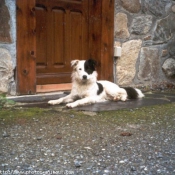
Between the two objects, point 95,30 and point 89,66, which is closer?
point 89,66

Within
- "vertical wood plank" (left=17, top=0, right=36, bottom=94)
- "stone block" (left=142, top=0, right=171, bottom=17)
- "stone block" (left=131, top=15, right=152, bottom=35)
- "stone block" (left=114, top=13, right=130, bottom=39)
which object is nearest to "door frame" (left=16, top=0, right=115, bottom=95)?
"vertical wood plank" (left=17, top=0, right=36, bottom=94)

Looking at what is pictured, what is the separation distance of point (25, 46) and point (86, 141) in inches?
95.5

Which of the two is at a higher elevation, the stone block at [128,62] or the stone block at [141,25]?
the stone block at [141,25]

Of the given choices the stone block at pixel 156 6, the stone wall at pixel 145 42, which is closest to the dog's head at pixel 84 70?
the stone wall at pixel 145 42

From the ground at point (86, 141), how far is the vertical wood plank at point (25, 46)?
781mm

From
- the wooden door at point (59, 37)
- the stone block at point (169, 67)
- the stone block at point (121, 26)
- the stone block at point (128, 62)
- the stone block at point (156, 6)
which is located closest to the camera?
the wooden door at point (59, 37)

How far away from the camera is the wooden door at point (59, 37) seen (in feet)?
18.9

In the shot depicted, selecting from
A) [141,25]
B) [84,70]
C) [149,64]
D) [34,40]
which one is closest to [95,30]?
[141,25]

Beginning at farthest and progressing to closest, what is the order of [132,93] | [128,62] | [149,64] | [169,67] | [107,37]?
[169,67] → [149,64] → [128,62] → [107,37] → [132,93]

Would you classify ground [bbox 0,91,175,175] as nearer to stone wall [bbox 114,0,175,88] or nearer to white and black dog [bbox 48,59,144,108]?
white and black dog [bbox 48,59,144,108]

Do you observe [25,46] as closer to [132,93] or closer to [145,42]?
[132,93]

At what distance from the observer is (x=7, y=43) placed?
4926 millimetres

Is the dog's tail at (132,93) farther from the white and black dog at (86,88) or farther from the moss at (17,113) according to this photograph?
the moss at (17,113)

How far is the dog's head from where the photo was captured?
489cm
